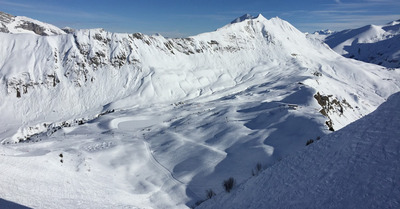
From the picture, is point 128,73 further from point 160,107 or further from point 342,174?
point 342,174

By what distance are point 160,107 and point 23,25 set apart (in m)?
159

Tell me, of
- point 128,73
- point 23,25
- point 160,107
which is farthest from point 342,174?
point 23,25

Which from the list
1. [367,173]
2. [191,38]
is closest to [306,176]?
[367,173]

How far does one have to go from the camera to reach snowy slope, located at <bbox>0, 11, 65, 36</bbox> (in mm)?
151250

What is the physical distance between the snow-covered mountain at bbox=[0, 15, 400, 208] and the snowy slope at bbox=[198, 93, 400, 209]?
7.00 metres

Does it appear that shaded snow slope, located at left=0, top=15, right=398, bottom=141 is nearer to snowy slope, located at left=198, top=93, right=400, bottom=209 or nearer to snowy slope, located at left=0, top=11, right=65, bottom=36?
snowy slope, located at left=198, top=93, right=400, bottom=209

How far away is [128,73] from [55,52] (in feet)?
75.5

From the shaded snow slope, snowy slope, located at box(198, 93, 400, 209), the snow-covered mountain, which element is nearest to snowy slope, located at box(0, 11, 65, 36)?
the shaded snow slope

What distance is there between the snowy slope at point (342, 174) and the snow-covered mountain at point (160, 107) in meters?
7.00

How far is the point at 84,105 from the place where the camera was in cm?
6831

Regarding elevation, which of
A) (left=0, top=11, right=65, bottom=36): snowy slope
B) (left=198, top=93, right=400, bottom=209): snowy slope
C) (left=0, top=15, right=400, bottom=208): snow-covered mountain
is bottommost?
(left=0, top=15, right=400, bottom=208): snow-covered mountain

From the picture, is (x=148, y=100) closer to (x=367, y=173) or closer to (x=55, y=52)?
(x=55, y=52)

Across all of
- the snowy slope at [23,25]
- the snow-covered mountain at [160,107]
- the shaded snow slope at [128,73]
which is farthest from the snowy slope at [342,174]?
the snowy slope at [23,25]

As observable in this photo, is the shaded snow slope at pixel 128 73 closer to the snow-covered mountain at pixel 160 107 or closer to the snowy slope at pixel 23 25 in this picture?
the snow-covered mountain at pixel 160 107
